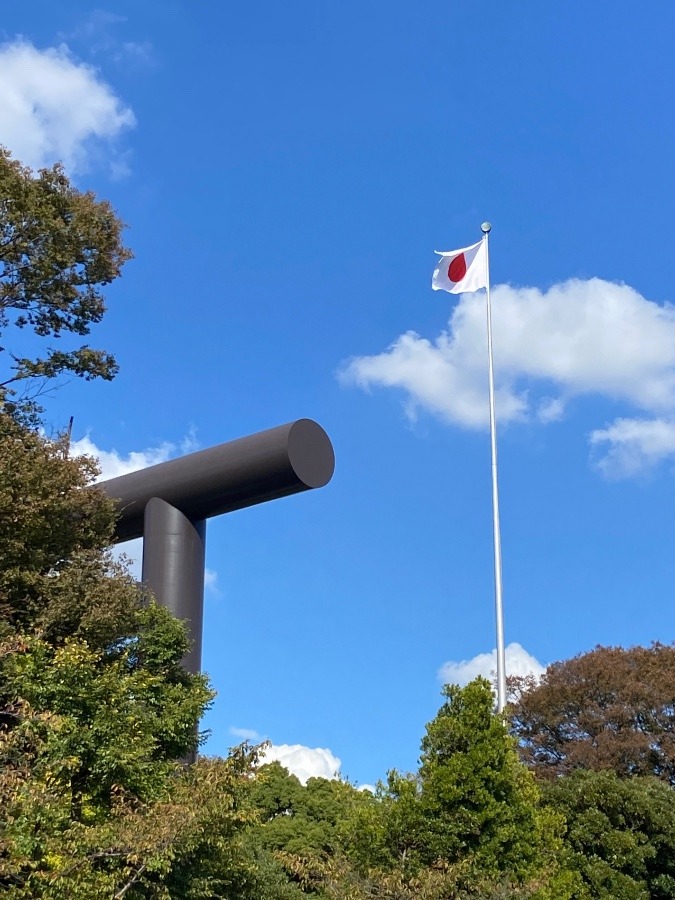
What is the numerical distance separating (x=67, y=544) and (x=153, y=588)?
12.4ft

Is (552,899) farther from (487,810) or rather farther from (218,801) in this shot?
(218,801)

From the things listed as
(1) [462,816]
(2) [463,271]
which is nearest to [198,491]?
(1) [462,816]

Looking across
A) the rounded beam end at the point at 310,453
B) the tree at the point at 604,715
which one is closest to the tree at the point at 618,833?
the rounded beam end at the point at 310,453

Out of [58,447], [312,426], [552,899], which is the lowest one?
[552,899]

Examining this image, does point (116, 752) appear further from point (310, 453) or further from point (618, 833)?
point (618, 833)

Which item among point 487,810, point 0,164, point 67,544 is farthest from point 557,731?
point 0,164

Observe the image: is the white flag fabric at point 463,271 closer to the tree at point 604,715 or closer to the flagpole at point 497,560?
the flagpole at point 497,560

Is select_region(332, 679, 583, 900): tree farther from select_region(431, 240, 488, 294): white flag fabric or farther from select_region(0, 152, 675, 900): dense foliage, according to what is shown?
select_region(431, 240, 488, 294): white flag fabric

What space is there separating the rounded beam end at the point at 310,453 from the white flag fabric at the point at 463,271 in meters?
7.61

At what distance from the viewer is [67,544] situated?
44.9 feet

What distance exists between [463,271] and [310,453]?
846 centimetres

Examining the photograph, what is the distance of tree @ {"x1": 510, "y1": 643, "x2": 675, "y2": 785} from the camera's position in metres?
29.1

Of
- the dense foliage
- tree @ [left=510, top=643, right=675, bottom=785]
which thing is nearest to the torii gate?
the dense foliage

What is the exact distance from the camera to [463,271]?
23.2 metres
